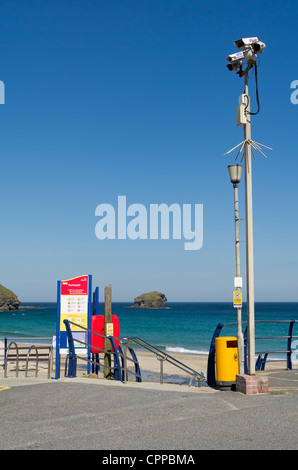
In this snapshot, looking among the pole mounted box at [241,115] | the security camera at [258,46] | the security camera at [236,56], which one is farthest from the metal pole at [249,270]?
the security camera at [258,46]

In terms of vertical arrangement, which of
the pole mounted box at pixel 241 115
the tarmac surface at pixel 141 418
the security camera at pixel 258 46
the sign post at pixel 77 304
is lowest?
the tarmac surface at pixel 141 418

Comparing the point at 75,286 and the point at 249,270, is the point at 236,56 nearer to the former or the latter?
the point at 249,270

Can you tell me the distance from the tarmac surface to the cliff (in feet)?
542

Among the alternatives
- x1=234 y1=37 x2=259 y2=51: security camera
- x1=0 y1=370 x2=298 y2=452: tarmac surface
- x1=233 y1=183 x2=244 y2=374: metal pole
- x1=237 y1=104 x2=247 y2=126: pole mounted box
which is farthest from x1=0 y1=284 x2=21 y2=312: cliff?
x1=234 y1=37 x2=259 y2=51: security camera

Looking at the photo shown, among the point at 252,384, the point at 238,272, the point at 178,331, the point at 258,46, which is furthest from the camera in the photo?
the point at 178,331

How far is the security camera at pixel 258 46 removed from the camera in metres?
9.43

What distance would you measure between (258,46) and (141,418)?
697 centimetres

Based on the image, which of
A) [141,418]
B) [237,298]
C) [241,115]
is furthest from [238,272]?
[141,418]

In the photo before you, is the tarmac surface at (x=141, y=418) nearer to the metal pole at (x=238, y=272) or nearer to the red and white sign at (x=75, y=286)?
the metal pole at (x=238, y=272)

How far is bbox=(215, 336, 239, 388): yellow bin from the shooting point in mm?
10070

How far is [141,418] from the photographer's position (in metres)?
7.27

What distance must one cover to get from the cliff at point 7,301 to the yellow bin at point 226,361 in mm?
164981
